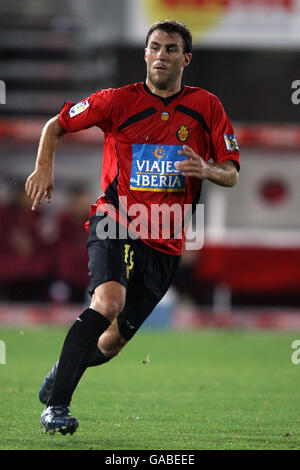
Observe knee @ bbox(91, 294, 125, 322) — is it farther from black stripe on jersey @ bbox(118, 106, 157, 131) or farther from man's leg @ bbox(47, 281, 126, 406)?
black stripe on jersey @ bbox(118, 106, 157, 131)

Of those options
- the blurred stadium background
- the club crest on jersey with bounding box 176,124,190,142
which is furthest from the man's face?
the blurred stadium background

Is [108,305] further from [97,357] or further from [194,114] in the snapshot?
[194,114]

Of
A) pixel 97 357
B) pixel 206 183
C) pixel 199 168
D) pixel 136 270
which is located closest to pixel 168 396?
pixel 97 357

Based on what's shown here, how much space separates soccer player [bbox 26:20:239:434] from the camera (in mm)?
6027

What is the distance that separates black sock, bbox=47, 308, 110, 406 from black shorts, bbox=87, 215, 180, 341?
0.35 meters

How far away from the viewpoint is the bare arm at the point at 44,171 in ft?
19.5

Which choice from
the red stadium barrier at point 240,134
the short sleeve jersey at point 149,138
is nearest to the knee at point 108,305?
the short sleeve jersey at point 149,138

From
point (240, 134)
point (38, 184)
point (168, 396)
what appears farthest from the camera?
point (240, 134)

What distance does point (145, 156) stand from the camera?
20.1 feet

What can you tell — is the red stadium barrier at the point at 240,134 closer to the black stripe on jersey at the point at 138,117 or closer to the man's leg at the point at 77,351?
the black stripe on jersey at the point at 138,117

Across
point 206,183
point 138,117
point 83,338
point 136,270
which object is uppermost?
point 206,183

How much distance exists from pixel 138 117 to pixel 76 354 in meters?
1.50

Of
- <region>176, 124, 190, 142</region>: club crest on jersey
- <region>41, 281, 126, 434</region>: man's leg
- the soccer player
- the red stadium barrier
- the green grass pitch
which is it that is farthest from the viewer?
the red stadium barrier

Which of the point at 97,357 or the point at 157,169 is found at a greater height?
the point at 157,169
